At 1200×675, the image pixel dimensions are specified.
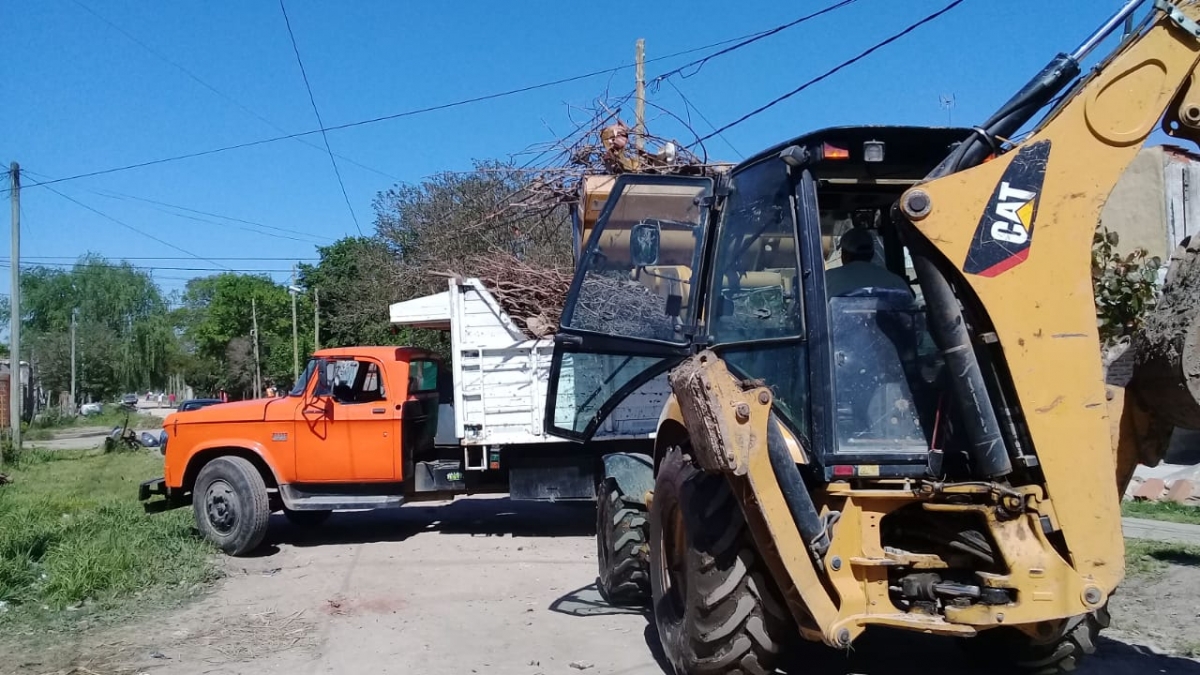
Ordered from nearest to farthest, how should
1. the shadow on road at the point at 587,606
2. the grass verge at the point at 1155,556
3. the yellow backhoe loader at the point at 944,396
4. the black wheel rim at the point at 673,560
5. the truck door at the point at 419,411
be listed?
the yellow backhoe loader at the point at 944,396 < the black wheel rim at the point at 673,560 < the shadow on road at the point at 587,606 < the grass verge at the point at 1155,556 < the truck door at the point at 419,411

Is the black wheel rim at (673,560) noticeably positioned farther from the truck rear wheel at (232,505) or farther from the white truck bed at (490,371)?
the truck rear wheel at (232,505)

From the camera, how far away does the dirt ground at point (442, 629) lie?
18.9ft

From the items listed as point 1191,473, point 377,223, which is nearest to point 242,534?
point 1191,473

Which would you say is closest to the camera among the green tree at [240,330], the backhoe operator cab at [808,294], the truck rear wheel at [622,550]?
the backhoe operator cab at [808,294]

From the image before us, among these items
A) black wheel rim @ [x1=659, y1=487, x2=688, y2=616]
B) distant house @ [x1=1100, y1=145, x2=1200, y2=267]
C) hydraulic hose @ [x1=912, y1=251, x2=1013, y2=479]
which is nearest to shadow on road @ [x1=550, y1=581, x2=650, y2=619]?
black wheel rim @ [x1=659, y1=487, x2=688, y2=616]

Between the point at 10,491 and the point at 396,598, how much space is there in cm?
1027

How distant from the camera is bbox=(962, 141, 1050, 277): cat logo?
411cm

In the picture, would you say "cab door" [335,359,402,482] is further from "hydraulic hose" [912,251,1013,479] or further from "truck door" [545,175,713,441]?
"hydraulic hose" [912,251,1013,479]

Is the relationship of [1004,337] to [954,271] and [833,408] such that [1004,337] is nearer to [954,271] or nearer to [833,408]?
[954,271]

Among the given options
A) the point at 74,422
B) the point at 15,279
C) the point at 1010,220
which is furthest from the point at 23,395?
the point at 1010,220

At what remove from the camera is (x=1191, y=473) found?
12164 mm

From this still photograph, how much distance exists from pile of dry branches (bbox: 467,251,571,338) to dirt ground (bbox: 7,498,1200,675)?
2537mm

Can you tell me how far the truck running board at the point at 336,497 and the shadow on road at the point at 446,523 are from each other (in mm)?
647

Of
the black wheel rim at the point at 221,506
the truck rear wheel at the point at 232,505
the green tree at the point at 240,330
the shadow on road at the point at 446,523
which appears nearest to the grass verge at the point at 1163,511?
the shadow on road at the point at 446,523
